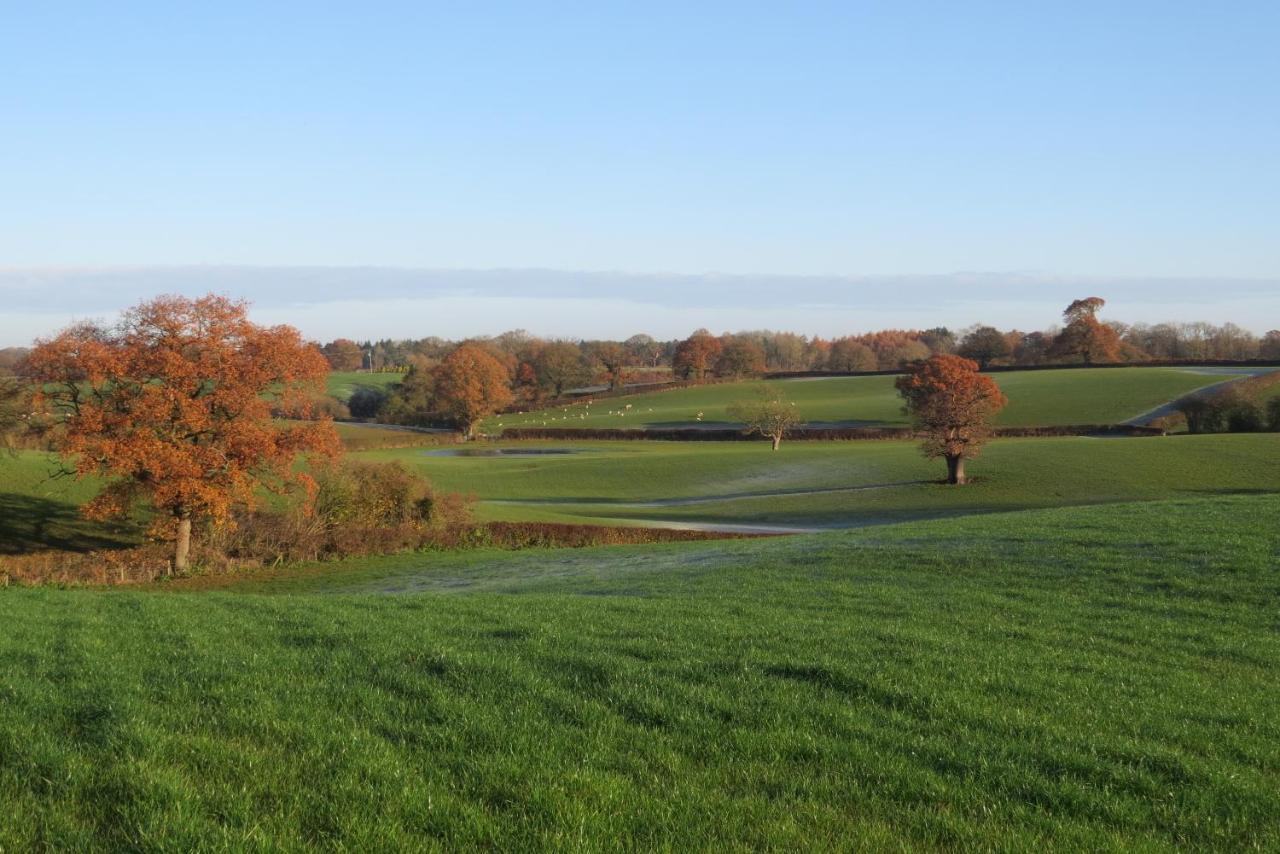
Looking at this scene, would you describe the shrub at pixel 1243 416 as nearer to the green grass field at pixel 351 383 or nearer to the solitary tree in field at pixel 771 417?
the solitary tree in field at pixel 771 417

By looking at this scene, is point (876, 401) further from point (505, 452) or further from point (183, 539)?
point (183, 539)

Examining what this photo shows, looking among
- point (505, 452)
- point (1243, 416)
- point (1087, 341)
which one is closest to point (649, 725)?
point (1243, 416)

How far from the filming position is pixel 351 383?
18112cm

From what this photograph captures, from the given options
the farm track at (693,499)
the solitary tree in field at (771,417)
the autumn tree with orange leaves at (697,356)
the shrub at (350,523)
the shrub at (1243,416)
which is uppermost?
the autumn tree with orange leaves at (697,356)

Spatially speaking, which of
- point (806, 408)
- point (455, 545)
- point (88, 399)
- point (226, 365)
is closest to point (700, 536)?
point (455, 545)

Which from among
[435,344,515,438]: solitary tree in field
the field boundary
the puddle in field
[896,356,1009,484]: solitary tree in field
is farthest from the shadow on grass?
[435,344,515,438]: solitary tree in field

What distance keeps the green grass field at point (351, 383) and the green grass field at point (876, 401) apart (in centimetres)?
4113

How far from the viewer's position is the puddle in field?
9650 cm

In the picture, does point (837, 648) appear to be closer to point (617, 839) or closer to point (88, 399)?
point (617, 839)

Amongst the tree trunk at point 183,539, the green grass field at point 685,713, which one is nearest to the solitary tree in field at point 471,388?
the tree trunk at point 183,539

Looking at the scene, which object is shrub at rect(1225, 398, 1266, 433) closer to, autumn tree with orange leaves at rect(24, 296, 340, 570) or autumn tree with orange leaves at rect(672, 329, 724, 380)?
autumn tree with orange leaves at rect(24, 296, 340, 570)

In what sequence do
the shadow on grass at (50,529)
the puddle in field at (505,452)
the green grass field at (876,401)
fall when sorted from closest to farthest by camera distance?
the shadow on grass at (50,529), the puddle in field at (505,452), the green grass field at (876,401)

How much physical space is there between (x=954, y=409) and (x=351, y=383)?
139m

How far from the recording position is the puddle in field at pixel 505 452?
96.5 metres
